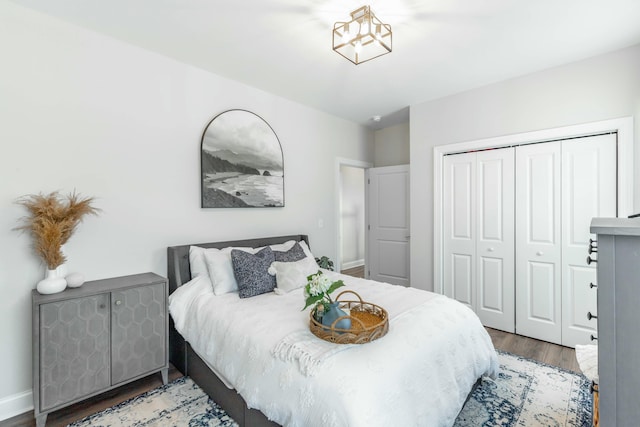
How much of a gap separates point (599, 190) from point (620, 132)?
48 centimetres

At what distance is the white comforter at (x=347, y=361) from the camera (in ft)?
4.08

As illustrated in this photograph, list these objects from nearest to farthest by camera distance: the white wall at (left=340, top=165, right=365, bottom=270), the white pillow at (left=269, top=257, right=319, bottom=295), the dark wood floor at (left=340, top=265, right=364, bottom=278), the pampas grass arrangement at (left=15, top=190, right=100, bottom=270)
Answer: the pampas grass arrangement at (left=15, top=190, right=100, bottom=270) < the white pillow at (left=269, top=257, right=319, bottom=295) < the dark wood floor at (left=340, top=265, right=364, bottom=278) < the white wall at (left=340, top=165, right=365, bottom=270)

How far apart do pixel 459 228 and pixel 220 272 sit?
2.59m

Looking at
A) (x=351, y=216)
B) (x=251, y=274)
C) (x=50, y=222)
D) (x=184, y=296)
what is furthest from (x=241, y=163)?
(x=351, y=216)

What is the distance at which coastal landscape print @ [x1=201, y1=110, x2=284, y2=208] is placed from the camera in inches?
110

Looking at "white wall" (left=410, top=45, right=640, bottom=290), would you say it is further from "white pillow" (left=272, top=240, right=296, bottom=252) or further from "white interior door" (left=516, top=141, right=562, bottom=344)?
"white pillow" (left=272, top=240, right=296, bottom=252)

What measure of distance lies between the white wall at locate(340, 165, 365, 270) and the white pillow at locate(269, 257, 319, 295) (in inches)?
142

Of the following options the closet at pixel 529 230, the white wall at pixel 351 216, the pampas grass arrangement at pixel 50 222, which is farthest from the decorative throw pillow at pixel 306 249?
the white wall at pixel 351 216

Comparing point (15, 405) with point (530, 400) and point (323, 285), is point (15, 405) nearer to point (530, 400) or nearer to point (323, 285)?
point (323, 285)

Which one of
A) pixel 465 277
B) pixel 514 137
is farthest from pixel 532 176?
pixel 465 277

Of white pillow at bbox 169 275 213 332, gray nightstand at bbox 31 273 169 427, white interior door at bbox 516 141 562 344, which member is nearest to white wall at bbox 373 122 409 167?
white interior door at bbox 516 141 562 344

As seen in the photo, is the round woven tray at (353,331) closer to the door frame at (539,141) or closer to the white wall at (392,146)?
the door frame at (539,141)

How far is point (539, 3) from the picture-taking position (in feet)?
6.17

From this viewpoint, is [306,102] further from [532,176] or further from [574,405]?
[574,405]
